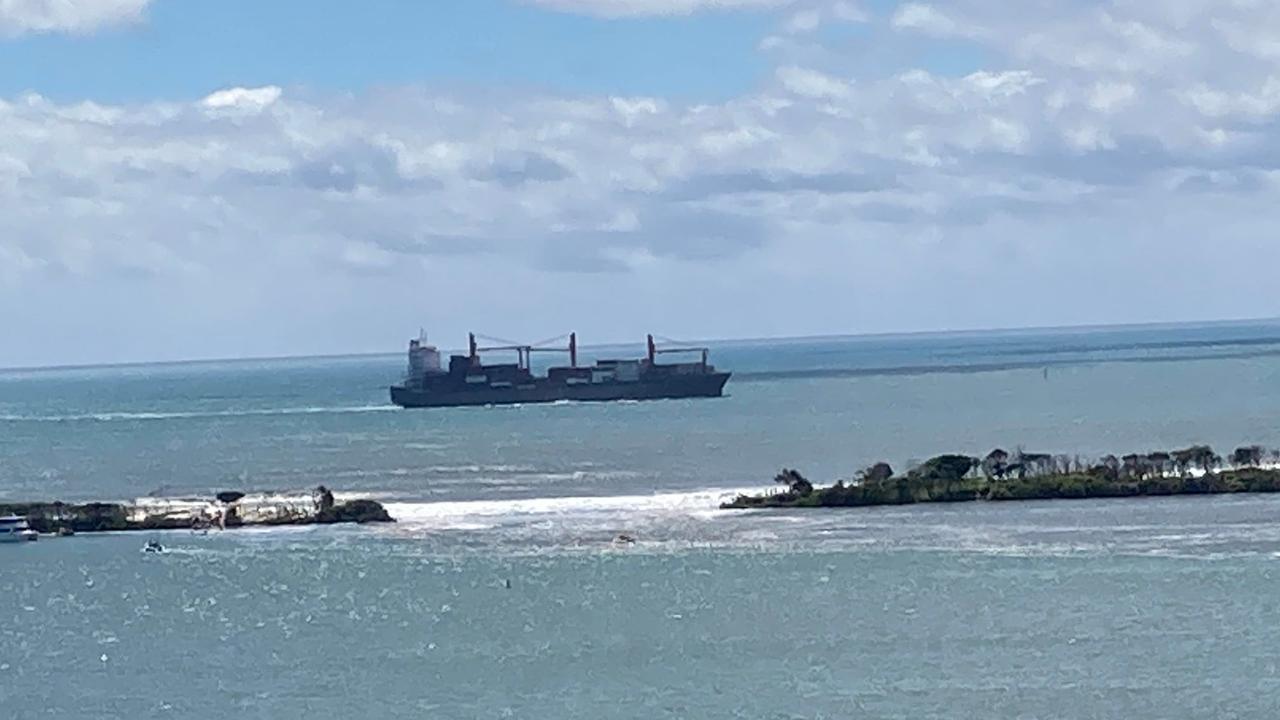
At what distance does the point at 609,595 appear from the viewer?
52.3 meters

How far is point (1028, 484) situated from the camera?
72.7 meters

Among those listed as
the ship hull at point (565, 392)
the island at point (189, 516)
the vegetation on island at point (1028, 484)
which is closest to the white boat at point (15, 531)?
the island at point (189, 516)

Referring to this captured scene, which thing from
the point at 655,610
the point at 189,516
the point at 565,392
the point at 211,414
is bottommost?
the point at 655,610

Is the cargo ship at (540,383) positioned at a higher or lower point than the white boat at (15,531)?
higher

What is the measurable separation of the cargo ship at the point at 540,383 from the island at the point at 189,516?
313ft

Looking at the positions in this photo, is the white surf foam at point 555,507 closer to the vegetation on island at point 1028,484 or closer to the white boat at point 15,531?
the vegetation on island at point 1028,484

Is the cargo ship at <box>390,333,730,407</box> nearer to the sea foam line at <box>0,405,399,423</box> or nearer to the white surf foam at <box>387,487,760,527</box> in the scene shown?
the sea foam line at <box>0,405,399,423</box>

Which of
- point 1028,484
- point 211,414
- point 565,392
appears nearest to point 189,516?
point 1028,484

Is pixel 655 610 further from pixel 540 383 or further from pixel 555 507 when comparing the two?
pixel 540 383

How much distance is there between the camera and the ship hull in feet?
569

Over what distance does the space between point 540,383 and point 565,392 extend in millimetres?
2354

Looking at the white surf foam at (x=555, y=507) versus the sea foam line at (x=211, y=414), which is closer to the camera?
the white surf foam at (x=555, y=507)

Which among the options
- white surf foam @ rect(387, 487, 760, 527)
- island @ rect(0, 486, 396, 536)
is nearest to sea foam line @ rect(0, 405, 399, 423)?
white surf foam @ rect(387, 487, 760, 527)

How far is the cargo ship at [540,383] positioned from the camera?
6845 inches
